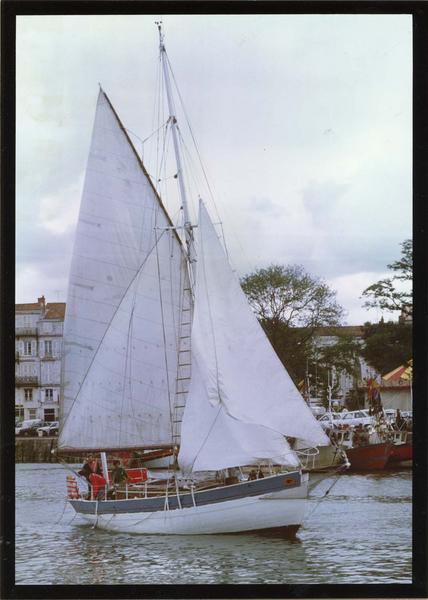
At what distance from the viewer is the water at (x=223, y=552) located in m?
14.3

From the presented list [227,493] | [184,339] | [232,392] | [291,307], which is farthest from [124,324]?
[291,307]

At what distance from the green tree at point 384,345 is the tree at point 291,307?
0.91m

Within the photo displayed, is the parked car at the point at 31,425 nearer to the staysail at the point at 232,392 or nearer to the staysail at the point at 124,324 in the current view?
the staysail at the point at 124,324

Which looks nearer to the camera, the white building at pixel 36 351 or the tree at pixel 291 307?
the white building at pixel 36 351

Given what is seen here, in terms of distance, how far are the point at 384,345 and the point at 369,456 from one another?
8.05 meters

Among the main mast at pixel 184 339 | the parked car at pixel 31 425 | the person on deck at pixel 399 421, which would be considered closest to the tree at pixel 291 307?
the main mast at pixel 184 339

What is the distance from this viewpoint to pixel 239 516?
18547 millimetres

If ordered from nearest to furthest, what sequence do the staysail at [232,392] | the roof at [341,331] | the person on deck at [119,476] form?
the staysail at [232,392] → the person on deck at [119,476] → the roof at [341,331]

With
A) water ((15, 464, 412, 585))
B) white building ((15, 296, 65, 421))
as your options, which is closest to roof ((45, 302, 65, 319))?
white building ((15, 296, 65, 421))

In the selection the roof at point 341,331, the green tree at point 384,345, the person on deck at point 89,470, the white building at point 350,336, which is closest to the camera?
the person on deck at point 89,470

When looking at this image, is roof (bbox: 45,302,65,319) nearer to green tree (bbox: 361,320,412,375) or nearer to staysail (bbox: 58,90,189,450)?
staysail (bbox: 58,90,189,450)
